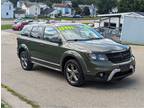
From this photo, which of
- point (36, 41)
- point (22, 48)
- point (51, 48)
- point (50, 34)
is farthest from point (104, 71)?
point (22, 48)

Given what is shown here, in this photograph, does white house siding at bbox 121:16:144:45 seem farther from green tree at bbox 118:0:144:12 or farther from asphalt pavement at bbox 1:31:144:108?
green tree at bbox 118:0:144:12

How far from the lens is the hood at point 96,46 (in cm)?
866

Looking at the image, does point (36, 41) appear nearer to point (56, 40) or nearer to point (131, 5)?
point (56, 40)

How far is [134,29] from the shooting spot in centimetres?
2550

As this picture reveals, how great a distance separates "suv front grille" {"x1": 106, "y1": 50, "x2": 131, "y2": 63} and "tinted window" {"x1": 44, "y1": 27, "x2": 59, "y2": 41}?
1.86 m

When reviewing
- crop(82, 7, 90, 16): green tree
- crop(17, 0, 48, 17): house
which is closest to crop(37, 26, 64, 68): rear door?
crop(82, 7, 90, 16): green tree

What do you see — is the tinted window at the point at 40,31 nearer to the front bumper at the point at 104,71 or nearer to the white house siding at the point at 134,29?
the front bumper at the point at 104,71

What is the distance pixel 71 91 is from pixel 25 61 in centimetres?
341

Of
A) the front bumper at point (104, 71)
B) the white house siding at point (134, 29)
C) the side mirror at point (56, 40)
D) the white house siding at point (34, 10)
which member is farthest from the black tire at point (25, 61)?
the white house siding at point (34, 10)

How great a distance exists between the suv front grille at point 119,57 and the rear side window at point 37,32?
279 centimetres

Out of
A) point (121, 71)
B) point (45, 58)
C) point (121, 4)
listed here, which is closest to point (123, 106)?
point (121, 71)

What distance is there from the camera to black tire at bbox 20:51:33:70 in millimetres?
11331

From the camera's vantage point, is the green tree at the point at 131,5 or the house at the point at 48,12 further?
the house at the point at 48,12

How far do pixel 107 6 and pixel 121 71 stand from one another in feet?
345
